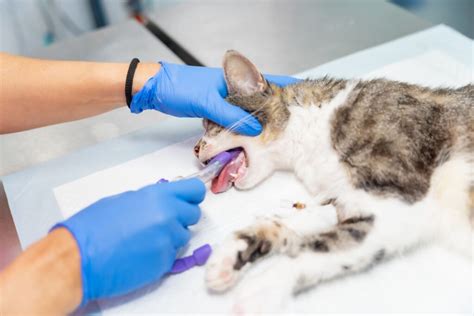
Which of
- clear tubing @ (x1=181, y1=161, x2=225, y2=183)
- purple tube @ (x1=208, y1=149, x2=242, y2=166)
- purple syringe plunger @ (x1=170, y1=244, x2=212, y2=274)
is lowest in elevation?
purple syringe plunger @ (x1=170, y1=244, x2=212, y2=274)

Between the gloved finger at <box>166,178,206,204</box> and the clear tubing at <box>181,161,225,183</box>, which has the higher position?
the gloved finger at <box>166,178,206,204</box>

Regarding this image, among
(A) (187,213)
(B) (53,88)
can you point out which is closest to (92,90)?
(B) (53,88)

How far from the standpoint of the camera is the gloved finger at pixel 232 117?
4.53 ft

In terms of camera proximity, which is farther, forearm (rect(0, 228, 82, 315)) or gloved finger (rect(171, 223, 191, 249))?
gloved finger (rect(171, 223, 191, 249))

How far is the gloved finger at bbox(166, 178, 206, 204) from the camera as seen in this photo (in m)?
1.15

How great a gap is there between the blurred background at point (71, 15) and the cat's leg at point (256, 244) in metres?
2.03

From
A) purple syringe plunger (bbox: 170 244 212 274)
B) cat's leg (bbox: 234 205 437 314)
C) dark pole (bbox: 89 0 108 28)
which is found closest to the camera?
cat's leg (bbox: 234 205 437 314)

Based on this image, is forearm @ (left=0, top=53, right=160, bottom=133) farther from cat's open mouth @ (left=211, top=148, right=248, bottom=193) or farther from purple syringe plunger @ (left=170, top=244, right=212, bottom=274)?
purple syringe plunger @ (left=170, top=244, right=212, bottom=274)

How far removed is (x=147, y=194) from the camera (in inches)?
43.5

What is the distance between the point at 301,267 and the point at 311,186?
1.12 feet

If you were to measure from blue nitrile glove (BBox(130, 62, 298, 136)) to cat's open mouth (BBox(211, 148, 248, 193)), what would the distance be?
4.3 inches

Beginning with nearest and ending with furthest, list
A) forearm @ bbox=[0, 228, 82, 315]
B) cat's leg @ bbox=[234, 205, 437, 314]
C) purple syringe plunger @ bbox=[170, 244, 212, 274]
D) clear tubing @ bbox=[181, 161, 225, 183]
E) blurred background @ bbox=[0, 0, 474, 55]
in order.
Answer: forearm @ bbox=[0, 228, 82, 315]
cat's leg @ bbox=[234, 205, 437, 314]
purple syringe plunger @ bbox=[170, 244, 212, 274]
clear tubing @ bbox=[181, 161, 225, 183]
blurred background @ bbox=[0, 0, 474, 55]

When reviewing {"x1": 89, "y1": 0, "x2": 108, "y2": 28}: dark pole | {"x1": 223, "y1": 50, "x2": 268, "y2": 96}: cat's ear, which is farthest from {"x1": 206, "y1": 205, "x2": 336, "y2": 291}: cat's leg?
{"x1": 89, "y1": 0, "x2": 108, "y2": 28}: dark pole

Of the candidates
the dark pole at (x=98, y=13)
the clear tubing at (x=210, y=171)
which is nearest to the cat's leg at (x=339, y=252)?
the clear tubing at (x=210, y=171)
